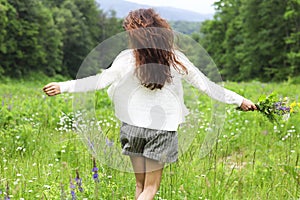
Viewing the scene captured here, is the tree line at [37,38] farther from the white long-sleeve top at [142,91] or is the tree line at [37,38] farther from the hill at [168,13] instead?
the white long-sleeve top at [142,91]

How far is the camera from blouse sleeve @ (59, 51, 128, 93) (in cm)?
291

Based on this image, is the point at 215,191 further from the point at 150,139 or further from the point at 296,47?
the point at 296,47

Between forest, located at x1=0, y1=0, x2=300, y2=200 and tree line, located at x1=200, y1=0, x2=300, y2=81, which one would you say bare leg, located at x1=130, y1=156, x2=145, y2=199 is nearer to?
forest, located at x1=0, y1=0, x2=300, y2=200

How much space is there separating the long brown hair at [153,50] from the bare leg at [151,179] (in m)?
0.52

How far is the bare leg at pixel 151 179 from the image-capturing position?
2982mm

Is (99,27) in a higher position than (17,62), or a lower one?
higher

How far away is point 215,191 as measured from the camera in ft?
11.8

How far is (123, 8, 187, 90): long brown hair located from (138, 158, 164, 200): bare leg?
1.72 feet

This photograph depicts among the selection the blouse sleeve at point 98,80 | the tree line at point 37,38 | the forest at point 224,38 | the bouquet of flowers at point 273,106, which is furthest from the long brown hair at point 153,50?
the tree line at point 37,38

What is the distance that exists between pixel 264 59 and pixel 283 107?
3452 cm

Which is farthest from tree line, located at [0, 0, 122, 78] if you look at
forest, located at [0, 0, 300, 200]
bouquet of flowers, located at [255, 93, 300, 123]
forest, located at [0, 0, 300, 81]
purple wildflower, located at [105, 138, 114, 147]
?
bouquet of flowers, located at [255, 93, 300, 123]

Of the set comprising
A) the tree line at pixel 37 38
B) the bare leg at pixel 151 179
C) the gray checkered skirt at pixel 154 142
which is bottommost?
the bare leg at pixel 151 179

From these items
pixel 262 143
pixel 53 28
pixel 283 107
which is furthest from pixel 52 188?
pixel 53 28

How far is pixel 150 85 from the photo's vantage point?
2867 mm
